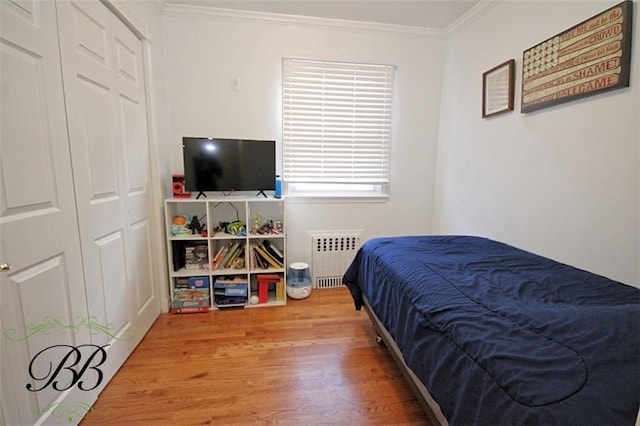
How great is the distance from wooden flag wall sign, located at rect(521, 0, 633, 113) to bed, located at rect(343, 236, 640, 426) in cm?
100

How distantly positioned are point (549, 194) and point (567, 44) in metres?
0.88

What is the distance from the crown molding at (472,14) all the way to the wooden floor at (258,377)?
2.71 m

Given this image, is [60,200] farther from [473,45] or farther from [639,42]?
[473,45]

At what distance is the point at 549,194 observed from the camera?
1791mm

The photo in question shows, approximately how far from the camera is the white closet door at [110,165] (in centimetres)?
134

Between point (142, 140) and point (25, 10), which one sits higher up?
point (25, 10)

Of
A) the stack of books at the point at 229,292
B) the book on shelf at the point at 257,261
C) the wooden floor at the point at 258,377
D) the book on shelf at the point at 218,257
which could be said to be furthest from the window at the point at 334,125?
the wooden floor at the point at 258,377

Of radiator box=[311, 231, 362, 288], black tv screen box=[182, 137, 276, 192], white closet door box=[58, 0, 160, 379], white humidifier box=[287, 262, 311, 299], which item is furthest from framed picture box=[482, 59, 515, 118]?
white closet door box=[58, 0, 160, 379]

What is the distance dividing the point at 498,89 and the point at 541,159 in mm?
700

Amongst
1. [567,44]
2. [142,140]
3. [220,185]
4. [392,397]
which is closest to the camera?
[392,397]

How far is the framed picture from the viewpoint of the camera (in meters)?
2.05

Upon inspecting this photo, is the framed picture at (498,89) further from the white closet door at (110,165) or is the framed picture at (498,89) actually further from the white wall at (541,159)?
the white closet door at (110,165)

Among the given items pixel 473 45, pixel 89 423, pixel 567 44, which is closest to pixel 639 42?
pixel 567 44

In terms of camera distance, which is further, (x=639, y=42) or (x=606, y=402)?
(x=639, y=42)
